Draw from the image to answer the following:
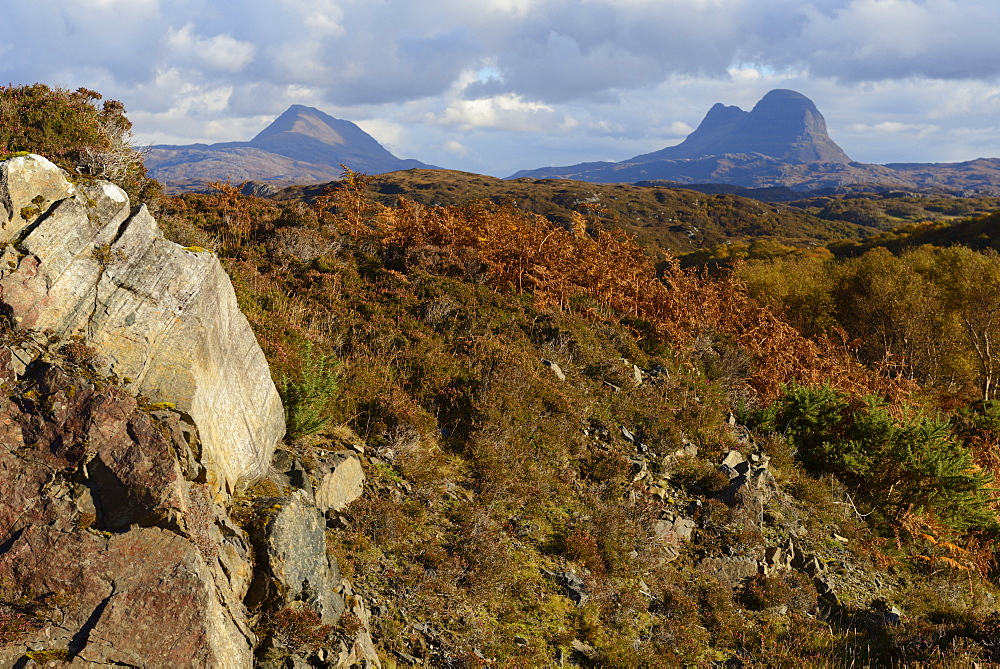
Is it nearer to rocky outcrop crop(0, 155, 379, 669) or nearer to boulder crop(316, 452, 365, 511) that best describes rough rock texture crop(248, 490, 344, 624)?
rocky outcrop crop(0, 155, 379, 669)

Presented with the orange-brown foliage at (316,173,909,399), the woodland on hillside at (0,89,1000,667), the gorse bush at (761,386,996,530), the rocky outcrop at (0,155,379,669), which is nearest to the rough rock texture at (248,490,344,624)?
the rocky outcrop at (0,155,379,669)

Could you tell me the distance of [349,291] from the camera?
988cm

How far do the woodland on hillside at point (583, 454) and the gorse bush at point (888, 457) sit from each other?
0.04 meters

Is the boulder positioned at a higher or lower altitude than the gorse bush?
higher

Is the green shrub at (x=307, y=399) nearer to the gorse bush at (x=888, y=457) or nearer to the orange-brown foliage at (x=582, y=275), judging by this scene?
the orange-brown foliage at (x=582, y=275)

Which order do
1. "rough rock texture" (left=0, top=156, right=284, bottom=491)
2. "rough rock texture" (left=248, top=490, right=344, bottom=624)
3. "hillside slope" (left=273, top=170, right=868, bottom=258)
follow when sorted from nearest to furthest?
1. "rough rock texture" (left=0, top=156, right=284, bottom=491)
2. "rough rock texture" (left=248, top=490, right=344, bottom=624)
3. "hillside slope" (left=273, top=170, right=868, bottom=258)

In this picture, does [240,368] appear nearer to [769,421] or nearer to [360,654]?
[360,654]

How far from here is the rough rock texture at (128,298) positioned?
3928mm

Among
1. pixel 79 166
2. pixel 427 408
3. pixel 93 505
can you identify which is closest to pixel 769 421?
pixel 427 408

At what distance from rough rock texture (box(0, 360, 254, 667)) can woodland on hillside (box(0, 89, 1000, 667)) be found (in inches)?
48.3

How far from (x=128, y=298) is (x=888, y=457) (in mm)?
11659

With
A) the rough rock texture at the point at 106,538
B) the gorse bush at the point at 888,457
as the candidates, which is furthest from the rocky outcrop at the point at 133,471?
the gorse bush at the point at 888,457

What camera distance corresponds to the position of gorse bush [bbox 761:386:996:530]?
8.97m

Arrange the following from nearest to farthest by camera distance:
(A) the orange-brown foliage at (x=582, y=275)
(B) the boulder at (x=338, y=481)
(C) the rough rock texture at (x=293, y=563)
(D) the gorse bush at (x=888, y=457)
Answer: (C) the rough rock texture at (x=293, y=563) → (B) the boulder at (x=338, y=481) → (D) the gorse bush at (x=888, y=457) → (A) the orange-brown foliage at (x=582, y=275)
